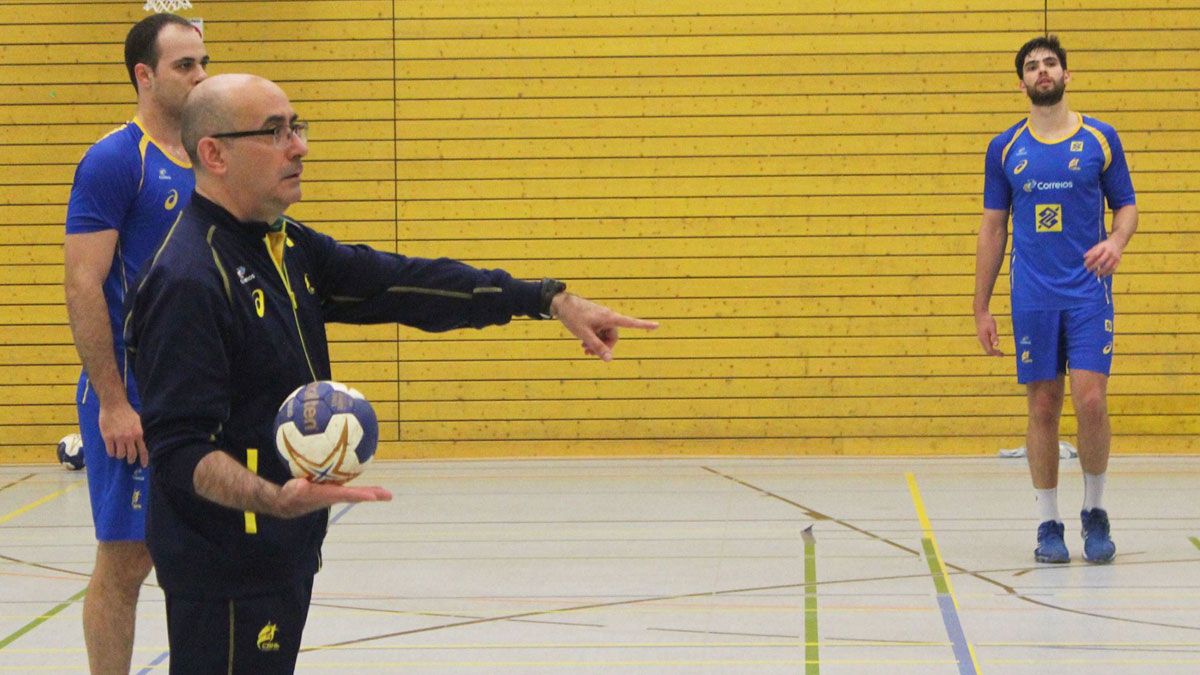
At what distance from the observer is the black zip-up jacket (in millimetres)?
2797

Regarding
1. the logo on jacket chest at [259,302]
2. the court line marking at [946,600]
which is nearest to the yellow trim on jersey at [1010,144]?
the court line marking at [946,600]

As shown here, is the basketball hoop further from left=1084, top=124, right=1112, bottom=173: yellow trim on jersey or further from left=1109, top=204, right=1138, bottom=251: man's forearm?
left=1109, top=204, right=1138, bottom=251: man's forearm

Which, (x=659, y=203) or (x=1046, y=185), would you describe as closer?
(x=1046, y=185)

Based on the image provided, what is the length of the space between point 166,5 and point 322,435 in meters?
8.93

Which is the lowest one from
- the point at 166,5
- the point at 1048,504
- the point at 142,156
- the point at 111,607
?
the point at 1048,504

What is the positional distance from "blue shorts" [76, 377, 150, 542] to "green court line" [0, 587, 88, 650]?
1.95 metres

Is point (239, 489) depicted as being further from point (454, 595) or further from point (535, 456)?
point (535, 456)

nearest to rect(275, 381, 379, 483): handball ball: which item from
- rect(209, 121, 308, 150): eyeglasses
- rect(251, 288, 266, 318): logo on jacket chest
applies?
rect(251, 288, 266, 318): logo on jacket chest

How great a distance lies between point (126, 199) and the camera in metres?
4.29

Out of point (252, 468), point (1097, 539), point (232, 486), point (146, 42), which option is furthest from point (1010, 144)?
point (232, 486)

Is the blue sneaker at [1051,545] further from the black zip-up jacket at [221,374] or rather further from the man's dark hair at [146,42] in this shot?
the black zip-up jacket at [221,374]

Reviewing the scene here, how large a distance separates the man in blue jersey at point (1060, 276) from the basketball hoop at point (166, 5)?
615cm

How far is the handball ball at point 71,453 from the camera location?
35.9ft

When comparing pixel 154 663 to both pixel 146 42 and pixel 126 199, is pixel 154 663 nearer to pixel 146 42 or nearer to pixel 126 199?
pixel 126 199
